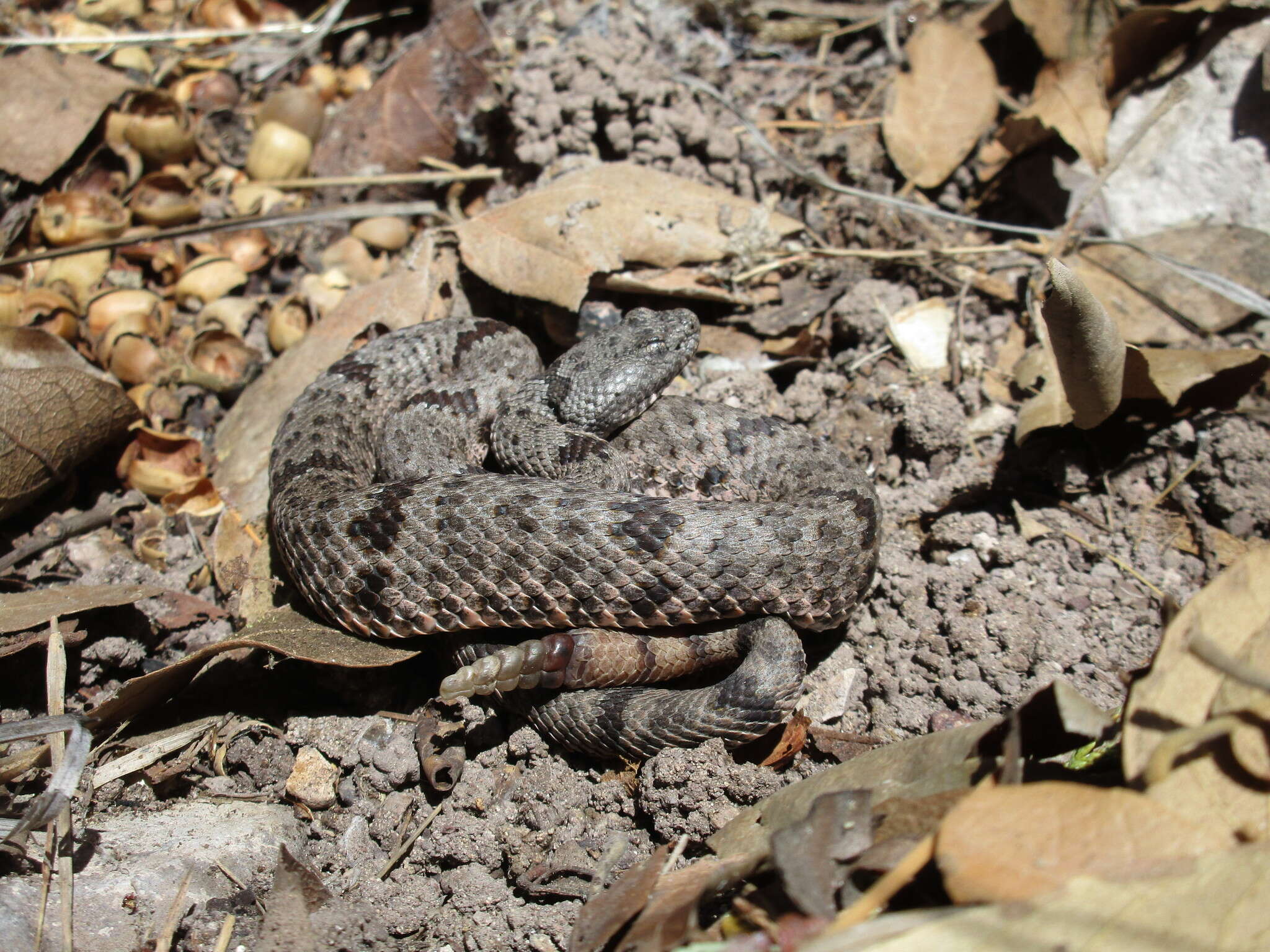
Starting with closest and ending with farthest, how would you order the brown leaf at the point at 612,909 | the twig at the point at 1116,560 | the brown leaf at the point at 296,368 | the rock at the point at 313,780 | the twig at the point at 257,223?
the brown leaf at the point at 612,909 → the rock at the point at 313,780 → the twig at the point at 1116,560 → the brown leaf at the point at 296,368 → the twig at the point at 257,223

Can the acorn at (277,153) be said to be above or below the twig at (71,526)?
above

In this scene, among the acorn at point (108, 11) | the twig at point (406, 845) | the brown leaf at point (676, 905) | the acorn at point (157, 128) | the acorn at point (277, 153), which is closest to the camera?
the brown leaf at point (676, 905)

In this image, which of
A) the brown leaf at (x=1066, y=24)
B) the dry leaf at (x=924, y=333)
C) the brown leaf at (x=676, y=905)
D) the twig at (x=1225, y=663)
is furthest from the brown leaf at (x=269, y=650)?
the brown leaf at (x=1066, y=24)

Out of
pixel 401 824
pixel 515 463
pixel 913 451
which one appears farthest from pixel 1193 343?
pixel 401 824

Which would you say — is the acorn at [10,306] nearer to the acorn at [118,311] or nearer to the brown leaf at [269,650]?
the acorn at [118,311]

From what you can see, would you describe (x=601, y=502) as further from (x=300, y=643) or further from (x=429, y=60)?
(x=429, y=60)

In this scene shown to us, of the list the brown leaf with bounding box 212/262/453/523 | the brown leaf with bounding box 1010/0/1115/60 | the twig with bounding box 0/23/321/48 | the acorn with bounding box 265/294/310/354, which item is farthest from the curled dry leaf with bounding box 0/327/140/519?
the brown leaf with bounding box 1010/0/1115/60

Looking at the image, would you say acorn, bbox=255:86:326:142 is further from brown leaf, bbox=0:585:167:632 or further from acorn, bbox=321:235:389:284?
brown leaf, bbox=0:585:167:632
